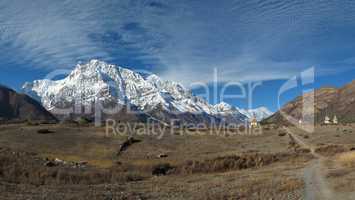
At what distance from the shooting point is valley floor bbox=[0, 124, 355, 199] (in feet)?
80.9

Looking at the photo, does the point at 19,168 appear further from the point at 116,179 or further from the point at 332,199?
the point at 332,199

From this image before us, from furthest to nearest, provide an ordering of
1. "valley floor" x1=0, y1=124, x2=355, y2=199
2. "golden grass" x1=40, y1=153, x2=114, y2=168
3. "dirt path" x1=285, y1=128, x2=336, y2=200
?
"golden grass" x1=40, y1=153, x2=114, y2=168 → "valley floor" x1=0, y1=124, x2=355, y2=199 → "dirt path" x1=285, y1=128, x2=336, y2=200

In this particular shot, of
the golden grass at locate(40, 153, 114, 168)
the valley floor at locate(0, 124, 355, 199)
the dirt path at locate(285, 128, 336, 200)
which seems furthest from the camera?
the golden grass at locate(40, 153, 114, 168)

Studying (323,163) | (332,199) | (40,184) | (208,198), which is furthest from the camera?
(323,163)

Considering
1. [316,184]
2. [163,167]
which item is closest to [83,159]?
[163,167]

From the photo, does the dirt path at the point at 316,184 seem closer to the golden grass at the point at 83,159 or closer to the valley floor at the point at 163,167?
the valley floor at the point at 163,167

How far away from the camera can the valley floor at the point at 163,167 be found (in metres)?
24.7

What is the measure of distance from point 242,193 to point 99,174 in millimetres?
13396

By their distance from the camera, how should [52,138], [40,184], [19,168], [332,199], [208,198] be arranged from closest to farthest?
[332,199] < [208,198] < [40,184] < [19,168] < [52,138]

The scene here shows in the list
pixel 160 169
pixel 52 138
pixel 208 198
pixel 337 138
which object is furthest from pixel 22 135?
pixel 337 138

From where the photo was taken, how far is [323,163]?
39.0 m

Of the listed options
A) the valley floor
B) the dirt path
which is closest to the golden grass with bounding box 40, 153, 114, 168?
the valley floor

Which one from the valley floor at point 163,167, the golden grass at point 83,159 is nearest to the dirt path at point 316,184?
the valley floor at point 163,167

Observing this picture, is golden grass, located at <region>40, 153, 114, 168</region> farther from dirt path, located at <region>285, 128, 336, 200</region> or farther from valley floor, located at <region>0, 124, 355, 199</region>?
dirt path, located at <region>285, 128, 336, 200</region>
